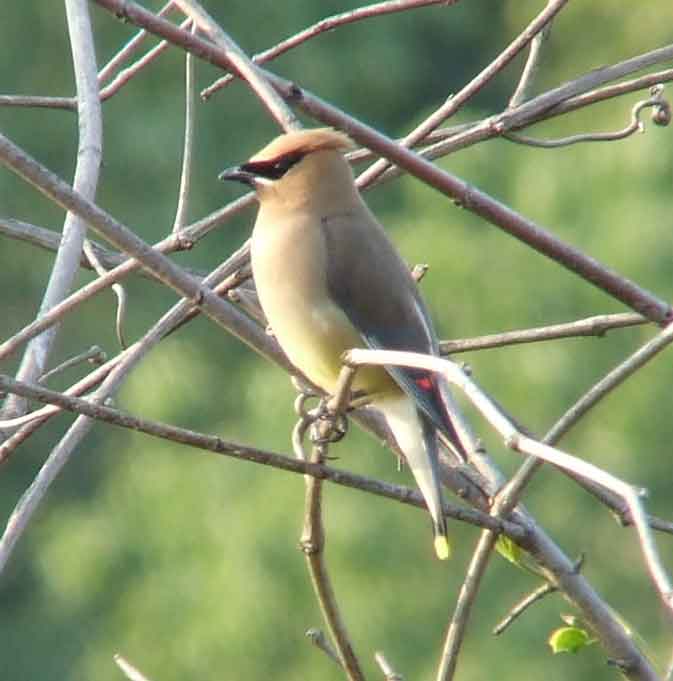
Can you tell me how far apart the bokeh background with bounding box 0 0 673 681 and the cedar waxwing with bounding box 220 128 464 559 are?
7894 mm

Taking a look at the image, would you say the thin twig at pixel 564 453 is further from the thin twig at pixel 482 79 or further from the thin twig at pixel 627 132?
the thin twig at pixel 627 132

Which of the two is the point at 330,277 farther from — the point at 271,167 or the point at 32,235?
the point at 32,235

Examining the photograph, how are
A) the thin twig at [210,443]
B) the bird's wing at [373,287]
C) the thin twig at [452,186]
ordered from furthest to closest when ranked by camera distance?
1. the bird's wing at [373,287]
2. the thin twig at [210,443]
3. the thin twig at [452,186]

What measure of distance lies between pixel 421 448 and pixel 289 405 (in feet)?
33.1

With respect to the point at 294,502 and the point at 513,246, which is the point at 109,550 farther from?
the point at 513,246

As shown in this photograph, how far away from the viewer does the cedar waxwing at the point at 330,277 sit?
3727 mm

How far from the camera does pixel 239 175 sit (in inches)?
157

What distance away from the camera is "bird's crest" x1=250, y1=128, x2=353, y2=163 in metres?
3.88

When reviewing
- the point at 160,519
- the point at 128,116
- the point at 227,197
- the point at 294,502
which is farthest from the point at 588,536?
the point at 128,116

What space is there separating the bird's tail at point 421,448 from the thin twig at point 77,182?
1.79 ft

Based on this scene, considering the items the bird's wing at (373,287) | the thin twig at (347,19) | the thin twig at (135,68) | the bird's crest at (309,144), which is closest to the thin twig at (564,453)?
the thin twig at (347,19)

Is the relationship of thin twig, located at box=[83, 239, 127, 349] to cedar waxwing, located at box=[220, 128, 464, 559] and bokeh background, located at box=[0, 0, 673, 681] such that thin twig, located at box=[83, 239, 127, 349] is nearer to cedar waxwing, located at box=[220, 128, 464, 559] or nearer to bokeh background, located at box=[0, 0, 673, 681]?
cedar waxwing, located at box=[220, 128, 464, 559]

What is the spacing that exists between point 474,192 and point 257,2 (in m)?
19.1

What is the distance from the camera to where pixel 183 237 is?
10.5ft
